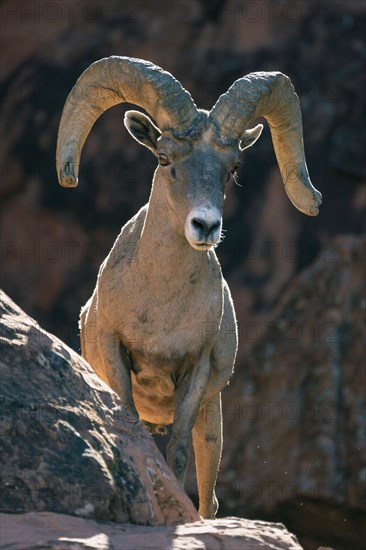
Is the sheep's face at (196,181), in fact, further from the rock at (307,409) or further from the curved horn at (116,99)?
the rock at (307,409)

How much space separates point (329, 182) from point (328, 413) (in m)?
3.31

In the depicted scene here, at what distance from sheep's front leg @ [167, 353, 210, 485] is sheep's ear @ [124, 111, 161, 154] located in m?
1.62

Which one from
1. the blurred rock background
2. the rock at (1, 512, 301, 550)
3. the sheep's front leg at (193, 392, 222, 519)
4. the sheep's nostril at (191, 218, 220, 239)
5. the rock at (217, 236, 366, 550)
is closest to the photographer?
the rock at (1, 512, 301, 550)

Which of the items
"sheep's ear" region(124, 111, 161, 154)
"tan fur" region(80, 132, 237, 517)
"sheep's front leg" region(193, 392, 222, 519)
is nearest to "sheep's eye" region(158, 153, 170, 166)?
"tan fur" region(80, 132, 237, 517)

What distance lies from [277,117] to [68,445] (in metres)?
4.16

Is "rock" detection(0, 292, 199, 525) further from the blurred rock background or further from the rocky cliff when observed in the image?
the blurred rock background

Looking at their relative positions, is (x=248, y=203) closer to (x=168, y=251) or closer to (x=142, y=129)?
(x=142, y=129)

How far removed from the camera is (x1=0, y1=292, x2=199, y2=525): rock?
6199 mm

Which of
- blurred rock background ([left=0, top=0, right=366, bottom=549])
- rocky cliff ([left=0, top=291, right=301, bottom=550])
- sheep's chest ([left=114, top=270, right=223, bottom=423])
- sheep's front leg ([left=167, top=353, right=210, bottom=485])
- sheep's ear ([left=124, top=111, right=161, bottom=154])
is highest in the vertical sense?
blurred rock background ([left=0, top=0, right=366, bottom=549])

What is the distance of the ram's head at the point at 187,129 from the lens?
27.2ft

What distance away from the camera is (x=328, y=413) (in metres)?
16.2

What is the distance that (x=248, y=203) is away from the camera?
1752 cm

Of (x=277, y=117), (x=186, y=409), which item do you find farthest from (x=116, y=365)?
(x=277, y=117)

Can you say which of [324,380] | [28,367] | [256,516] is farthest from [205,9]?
[28,367]
